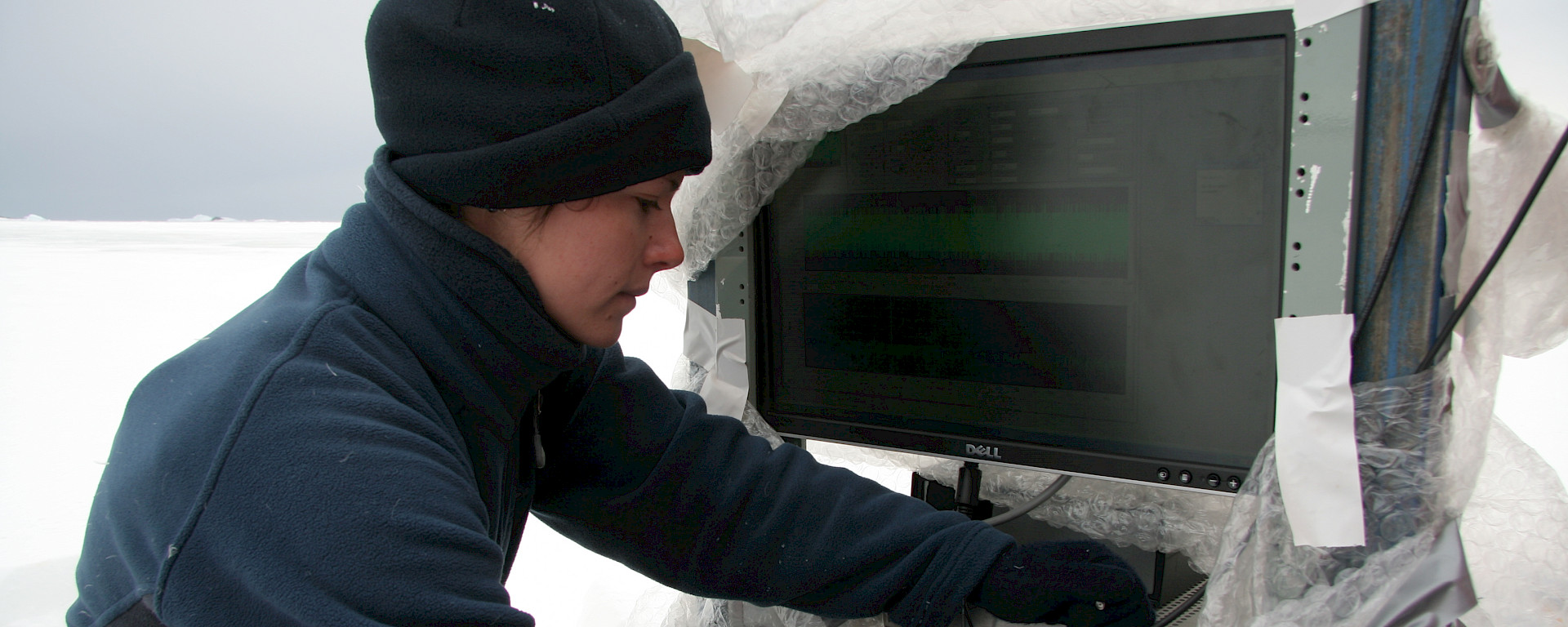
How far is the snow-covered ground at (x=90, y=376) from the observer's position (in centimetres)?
136

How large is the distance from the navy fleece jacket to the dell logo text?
0.07 metres

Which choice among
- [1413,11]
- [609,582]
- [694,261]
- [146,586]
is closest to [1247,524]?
[1413,11]

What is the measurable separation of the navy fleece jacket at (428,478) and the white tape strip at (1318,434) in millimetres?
229

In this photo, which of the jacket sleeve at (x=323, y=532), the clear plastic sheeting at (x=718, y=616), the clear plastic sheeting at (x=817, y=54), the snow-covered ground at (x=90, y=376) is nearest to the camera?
the jacket sleeve at (x=323, y=532)

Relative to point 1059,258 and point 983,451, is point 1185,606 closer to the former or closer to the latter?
point 983,451

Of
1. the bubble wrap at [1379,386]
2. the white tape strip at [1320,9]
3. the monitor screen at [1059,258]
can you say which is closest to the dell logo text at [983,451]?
the monitor screen at [1059,258]

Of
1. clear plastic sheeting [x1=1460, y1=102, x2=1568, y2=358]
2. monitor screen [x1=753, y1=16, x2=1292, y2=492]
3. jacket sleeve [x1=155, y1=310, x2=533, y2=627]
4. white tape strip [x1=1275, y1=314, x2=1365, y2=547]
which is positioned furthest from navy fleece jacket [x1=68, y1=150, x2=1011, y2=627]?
clear plastic sheeting [x1=1460, y1=102, x2=1568, y2=358]

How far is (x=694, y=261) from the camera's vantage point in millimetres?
819

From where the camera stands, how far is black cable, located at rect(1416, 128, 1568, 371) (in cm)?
39

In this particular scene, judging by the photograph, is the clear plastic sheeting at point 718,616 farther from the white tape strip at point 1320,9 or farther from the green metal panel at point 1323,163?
the white tape strip at point 1320,9

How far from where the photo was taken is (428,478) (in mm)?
419

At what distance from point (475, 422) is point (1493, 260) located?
61 centimetres

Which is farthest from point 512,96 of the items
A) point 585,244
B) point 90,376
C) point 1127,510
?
point 90,376

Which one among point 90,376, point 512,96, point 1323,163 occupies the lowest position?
point 90,376
